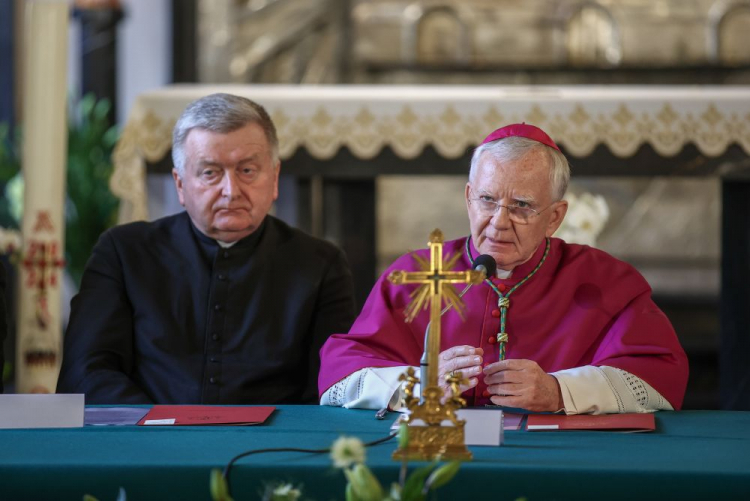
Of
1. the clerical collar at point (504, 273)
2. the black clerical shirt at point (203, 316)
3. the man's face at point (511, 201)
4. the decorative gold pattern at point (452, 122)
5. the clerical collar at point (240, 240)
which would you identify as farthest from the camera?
the decorative gold pattern at point (452, 122)

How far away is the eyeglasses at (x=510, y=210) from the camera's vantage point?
3.22 meters

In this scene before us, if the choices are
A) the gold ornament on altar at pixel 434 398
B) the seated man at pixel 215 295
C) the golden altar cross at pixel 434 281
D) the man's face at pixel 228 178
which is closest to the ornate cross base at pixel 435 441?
the gold ornament on altar at pixel 434 398

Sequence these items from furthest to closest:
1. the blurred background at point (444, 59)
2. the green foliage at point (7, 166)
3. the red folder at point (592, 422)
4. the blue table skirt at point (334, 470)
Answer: the blurred background at point (444, 59), the green foliage at point (7, 166), the red folder at point (592, 422), the blue table skirt at point (334, 470)

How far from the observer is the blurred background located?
8.57 meters

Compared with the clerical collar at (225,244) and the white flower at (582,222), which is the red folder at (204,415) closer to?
the clerical collar at (225,244)

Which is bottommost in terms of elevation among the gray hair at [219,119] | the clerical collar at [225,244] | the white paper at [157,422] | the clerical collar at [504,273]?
the white paper at [157,422]

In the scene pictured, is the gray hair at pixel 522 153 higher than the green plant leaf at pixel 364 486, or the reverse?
the gray hair at pixel 522 153

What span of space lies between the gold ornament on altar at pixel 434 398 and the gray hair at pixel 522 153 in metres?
0.79

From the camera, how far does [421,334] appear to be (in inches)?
132

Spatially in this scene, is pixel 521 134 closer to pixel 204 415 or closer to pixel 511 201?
pixel 511 201

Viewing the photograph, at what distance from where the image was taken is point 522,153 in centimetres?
321

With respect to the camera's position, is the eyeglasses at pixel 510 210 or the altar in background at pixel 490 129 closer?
the eyeglasses at pixel 510 210

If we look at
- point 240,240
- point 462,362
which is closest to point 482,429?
point 462,362

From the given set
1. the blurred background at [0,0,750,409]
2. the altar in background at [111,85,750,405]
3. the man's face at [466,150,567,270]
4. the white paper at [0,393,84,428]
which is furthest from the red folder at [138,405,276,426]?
the blurred background at [0,0,750,409]
